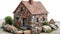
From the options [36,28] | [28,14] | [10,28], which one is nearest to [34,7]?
[28,14]

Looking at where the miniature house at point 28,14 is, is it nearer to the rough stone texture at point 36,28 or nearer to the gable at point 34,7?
the gable at point 34,7

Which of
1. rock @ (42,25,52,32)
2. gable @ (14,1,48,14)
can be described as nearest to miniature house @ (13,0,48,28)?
gable @ (14,1,48,14)

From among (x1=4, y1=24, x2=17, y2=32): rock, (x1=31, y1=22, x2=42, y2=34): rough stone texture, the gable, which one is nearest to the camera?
(x1=31, y1=22, x2=42, y2=34): rough stone texture

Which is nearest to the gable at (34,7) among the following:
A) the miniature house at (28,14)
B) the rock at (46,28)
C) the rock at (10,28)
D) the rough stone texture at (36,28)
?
the miniature house at (28,14)

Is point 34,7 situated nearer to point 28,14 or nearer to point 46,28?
point 28,14

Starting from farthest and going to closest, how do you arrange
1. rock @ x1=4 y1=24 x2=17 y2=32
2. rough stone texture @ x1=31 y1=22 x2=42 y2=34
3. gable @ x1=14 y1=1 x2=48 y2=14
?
gable @ x1=14 y1=1 x2=48 y2=14 → rock @ x1=4 y1=24 x2=17 y2=32 → rough stone texture @ x1=31 y1=22 x2=42 y2=34

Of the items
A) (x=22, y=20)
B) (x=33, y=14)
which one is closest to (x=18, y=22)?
(x=22, y=20)

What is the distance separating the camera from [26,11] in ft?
50.7

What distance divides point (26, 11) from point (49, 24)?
81.5 inches

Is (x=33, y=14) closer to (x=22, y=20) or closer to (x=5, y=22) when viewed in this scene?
(x=22, y=20)

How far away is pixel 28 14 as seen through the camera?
15.3 m

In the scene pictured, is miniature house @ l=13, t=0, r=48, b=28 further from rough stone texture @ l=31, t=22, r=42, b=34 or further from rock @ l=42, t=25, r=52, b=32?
rock @ l=42, t=25, r=52, b=32

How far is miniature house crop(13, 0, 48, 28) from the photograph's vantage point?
15.3 meters

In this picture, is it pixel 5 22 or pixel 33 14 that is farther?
pixel 5 22
